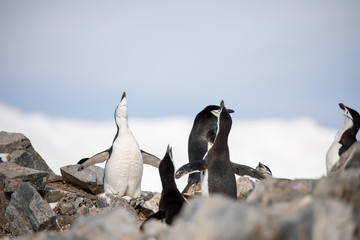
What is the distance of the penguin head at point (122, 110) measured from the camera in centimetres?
1067

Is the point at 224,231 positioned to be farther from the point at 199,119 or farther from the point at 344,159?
the point at 199,119

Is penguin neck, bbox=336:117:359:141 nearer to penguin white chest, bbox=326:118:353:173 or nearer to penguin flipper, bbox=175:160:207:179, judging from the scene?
penguin white chest, bbox=326:118:353:173

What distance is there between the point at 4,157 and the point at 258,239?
9070 mm

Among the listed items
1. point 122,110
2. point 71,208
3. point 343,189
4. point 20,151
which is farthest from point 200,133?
point 343,189

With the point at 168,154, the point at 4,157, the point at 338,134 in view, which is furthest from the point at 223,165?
the point at 4,157

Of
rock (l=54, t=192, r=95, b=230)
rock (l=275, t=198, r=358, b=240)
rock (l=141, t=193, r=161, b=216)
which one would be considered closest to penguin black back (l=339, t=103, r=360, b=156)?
rock (l=141, t=193, r=161, b=216)

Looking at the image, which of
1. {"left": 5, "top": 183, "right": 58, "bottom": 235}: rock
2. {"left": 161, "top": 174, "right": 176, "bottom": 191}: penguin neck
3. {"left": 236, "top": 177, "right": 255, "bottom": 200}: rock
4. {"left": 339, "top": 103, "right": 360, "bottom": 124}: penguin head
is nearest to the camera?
{"left": 161, "top": 174, "right": 176, "bottom": 191}: penguin neck

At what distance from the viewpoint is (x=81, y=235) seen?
2.92 meters

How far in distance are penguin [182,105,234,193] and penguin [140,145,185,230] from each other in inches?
135

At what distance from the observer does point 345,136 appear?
27.9ft

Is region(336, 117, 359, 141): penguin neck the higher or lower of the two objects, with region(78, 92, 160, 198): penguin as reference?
higher

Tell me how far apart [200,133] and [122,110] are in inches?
67.4

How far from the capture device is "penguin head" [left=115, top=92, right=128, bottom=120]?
35.0 ft

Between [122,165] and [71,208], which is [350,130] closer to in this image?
[122,165]
